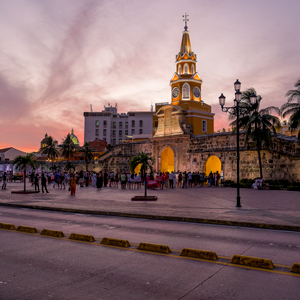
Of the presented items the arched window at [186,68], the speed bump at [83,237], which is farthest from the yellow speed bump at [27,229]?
the arched window at [186,68]

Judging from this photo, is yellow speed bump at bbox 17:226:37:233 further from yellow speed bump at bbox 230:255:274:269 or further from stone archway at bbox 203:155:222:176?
stone archway at bbox 203:155:222:176

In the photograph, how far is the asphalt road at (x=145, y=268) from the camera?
4.61m

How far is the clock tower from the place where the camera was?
41.8 m

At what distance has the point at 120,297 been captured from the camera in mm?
4414

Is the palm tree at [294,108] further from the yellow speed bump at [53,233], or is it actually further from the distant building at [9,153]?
the distant building at [9,153]

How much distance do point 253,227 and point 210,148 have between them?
24764 millimetres

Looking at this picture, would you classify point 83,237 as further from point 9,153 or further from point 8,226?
point 9,153

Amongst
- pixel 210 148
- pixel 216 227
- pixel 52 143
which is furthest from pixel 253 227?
pixel 52 143

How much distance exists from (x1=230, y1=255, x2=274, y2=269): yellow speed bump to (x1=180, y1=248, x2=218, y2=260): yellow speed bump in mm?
395

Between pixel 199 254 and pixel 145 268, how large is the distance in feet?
4.24

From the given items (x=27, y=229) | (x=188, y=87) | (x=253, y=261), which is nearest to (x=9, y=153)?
(x=188, y=87)

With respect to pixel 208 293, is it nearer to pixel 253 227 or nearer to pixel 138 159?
pixel 253 227

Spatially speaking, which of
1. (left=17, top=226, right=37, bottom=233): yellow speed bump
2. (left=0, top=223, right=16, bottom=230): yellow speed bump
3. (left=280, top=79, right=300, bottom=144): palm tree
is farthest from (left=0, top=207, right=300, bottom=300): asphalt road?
(left=280, top=79, right=300, bottom=144): palm tree

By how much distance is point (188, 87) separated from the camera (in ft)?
140
